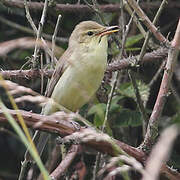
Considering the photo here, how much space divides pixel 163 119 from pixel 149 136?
1521 millimetres

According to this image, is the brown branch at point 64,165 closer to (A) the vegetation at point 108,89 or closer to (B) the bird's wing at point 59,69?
(A) the vegetation at point 108,89

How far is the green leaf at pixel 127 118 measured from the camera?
3.80 meters

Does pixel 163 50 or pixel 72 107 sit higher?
pixel 163 50

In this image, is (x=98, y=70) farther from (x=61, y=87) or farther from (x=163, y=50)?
(x=163, y=50)

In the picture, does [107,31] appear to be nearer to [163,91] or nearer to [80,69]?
[80,69]

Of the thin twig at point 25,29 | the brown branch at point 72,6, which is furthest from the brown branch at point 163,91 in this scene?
the thin twig at point 25,29

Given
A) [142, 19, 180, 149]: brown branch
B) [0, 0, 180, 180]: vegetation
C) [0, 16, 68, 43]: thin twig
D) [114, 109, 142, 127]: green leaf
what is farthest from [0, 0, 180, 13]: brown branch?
[142, 19, 180, 149]: brown branch

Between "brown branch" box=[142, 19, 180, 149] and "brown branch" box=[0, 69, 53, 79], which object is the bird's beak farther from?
"brown branch" box=[142, 19, 180, 149]

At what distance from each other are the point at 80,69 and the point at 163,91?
Result: 907 millimetres

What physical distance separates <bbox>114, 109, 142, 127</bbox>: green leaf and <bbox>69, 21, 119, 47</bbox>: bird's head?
0.72 m

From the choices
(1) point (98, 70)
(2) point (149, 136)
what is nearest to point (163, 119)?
(1) point (98, 70)

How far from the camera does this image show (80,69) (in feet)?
11.2

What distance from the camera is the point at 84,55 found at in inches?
139

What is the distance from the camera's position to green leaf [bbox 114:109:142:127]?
12.5ft
